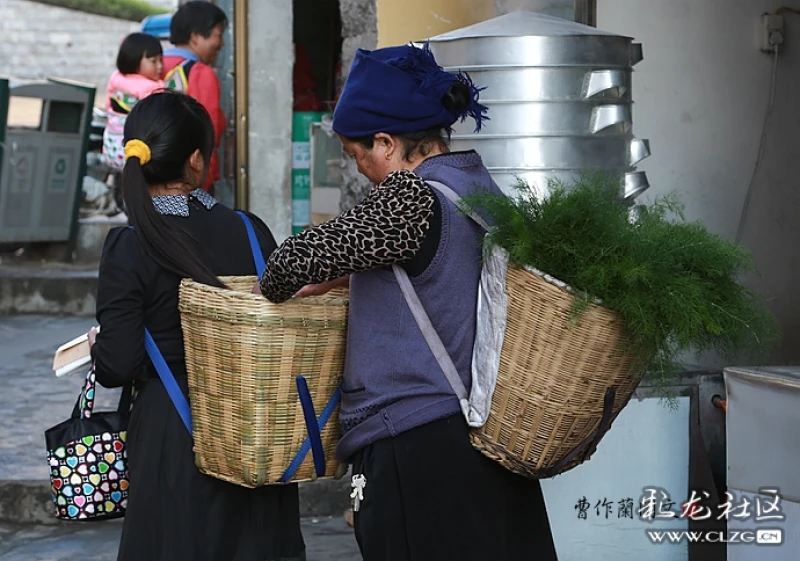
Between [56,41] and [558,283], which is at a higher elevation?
[56,41]

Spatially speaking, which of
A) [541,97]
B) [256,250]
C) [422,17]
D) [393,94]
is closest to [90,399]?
[256,250]

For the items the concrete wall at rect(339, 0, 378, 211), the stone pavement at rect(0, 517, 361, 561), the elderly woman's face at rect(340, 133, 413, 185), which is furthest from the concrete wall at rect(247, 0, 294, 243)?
the elderly woman's face at rect(340, 133, 413, 185)

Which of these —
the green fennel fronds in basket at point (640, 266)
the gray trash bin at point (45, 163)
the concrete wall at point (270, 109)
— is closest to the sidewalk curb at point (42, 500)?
the concrete wall at point (270, 109)

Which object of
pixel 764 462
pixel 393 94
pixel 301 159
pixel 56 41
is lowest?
pixel 764 462

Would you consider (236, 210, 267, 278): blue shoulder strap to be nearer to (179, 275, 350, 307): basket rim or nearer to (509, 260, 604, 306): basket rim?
(179, 275, 350, 307): basket rim

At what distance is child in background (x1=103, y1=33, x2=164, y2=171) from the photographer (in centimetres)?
625

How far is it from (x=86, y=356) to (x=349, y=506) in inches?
87.0

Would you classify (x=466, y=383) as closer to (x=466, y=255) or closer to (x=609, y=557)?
(x=466, y=255)

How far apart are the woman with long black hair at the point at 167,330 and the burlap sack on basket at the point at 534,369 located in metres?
0.69

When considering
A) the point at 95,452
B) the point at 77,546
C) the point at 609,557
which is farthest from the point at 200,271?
the point at 77,546

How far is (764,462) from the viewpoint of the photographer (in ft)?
10.8

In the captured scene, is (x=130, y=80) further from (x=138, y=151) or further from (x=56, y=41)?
(x=56, y=41)

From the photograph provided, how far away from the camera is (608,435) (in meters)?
3.65

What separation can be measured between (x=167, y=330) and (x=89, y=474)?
0.44m
